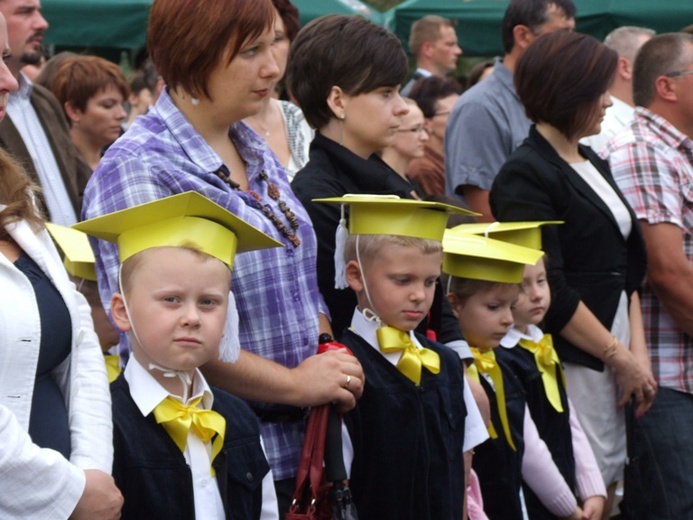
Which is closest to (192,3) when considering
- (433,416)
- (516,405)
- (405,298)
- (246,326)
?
(246,326)

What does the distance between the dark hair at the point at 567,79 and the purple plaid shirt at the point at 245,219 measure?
199 centimetres

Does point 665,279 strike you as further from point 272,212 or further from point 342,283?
point 272,212

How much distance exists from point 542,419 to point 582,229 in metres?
0.83

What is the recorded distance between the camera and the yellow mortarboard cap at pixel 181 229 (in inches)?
123

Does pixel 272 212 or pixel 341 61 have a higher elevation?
pixel 341 61

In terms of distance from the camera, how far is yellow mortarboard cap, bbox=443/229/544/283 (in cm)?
446

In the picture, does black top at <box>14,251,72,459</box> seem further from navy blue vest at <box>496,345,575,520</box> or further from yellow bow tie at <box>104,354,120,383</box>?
navy blue vest at <box>496,345,575,520</box>

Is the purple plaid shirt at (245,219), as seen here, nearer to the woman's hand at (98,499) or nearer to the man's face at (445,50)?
the woman's hand at (98,499)

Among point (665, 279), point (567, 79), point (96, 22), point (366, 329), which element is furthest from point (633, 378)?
point (96, 22)

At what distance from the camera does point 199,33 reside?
343cm

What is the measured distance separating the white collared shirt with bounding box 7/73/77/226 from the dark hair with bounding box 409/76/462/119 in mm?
3291

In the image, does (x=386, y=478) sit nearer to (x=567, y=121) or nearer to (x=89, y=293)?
(x=89, y=293)

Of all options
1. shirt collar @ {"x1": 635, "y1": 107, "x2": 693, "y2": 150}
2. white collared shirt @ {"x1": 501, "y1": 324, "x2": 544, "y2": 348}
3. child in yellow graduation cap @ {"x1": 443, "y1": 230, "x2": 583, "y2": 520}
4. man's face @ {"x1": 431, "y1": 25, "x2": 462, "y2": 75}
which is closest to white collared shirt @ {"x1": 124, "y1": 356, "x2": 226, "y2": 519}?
child in yellow graduation cap @ {"x1": 443, "y1": 230, "x2": 583, "y2": 520}

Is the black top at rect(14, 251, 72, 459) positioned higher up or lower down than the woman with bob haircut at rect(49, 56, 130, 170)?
higher up
